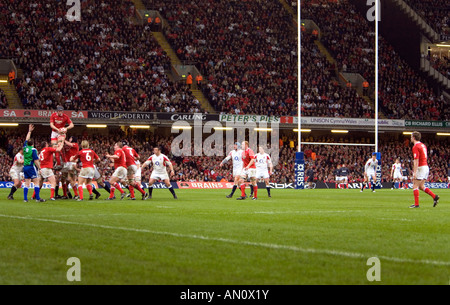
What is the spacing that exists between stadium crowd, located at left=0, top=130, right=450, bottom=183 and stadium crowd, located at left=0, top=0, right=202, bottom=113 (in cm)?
295

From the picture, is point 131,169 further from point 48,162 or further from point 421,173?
point 421,173

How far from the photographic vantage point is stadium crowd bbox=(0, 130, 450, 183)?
1836 inches

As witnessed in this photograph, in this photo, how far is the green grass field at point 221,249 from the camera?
261 inches

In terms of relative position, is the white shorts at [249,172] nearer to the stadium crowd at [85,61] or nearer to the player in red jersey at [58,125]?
the player in red jersey at [58,125]

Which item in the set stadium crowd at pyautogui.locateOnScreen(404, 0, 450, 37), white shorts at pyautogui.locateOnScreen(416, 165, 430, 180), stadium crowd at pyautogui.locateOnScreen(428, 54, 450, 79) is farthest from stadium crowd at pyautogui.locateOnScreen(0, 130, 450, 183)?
white shorts at pyautogui.locateOnScreen(416, 165, 430, 180)

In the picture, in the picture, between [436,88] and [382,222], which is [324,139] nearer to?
[436,88]

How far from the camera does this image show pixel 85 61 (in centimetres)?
5012

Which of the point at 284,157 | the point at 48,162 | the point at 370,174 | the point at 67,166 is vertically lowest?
the point at 370,174

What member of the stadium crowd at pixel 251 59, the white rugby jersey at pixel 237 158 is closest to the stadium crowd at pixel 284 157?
the stadium crowd at pixel 251 59

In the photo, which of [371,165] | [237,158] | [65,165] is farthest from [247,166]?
[371,165]

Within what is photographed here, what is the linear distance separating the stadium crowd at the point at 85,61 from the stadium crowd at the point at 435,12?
84.1 feet

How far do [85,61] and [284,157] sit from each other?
687 inches

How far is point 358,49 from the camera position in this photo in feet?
203

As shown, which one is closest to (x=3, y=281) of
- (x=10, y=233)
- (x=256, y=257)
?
(x=256, y=257)
